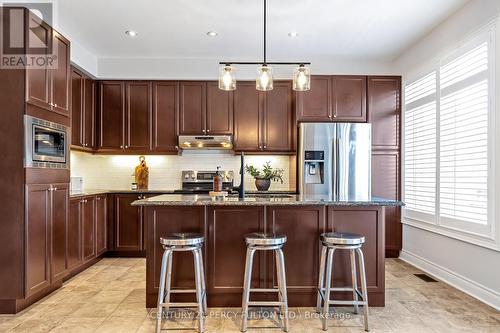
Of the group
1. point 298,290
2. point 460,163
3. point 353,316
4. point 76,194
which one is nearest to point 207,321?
point 298,290

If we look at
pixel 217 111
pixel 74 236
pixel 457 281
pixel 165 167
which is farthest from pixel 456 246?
pixel 74 236

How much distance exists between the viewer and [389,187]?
4.95 metres

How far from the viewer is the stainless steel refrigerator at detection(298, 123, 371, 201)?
4.67 m

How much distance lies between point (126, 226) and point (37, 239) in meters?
1.84

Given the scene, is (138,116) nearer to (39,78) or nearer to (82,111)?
(82,111)

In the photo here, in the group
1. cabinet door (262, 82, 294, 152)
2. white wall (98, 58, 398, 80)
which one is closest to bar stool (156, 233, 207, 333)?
cabinet door (262, 82, 294, 152)

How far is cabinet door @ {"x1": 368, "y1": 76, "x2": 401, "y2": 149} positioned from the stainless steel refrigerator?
357 mm

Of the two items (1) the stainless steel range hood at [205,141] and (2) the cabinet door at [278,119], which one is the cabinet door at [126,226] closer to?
(1) the stainless steel range hood at [205,141]

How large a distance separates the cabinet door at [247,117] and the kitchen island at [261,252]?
7.27 feet

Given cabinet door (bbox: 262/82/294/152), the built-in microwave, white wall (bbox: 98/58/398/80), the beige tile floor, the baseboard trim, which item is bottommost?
the beige tile floor

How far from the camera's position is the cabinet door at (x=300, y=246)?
3025 millimetres

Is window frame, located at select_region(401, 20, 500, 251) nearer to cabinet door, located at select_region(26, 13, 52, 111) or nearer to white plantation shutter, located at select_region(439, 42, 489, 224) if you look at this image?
white plantation shutter, located at select_region(439, 42, 489, 224)

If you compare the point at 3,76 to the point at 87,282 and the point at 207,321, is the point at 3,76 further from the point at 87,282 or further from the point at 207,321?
the point at 207,321

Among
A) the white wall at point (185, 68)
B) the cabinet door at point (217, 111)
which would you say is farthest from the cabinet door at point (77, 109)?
the cabinet door at point (217, 111)
